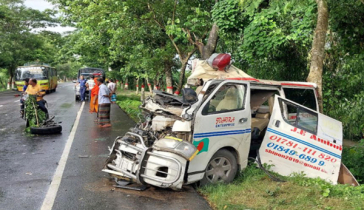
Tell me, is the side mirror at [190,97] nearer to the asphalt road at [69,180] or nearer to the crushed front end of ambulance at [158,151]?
the crushed front end of ambulance at [158,151]

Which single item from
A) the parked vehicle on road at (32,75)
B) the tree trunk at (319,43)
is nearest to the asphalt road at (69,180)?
the tree trunk at (319,43)

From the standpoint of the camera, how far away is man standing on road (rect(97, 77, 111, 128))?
1185 centimetres

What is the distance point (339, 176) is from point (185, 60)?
8.40m

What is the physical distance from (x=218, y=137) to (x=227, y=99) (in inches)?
26.5

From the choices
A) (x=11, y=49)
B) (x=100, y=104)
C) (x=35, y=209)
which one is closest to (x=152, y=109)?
(x=35, y=209)

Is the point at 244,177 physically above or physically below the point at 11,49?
below

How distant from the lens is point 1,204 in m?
4.95

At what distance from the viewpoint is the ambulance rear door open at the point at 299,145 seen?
6195 mm

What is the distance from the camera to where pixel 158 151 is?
5.31m

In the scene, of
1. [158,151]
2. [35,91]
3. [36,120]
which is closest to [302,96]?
[158,151]

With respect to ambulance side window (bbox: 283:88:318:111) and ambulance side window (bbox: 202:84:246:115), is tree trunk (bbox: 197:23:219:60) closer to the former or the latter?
ambulance side window (bbox: 283:88:318:111)

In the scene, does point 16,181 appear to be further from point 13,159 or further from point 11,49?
point 11,49

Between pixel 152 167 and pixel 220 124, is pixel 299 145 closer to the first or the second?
pixel 220 124

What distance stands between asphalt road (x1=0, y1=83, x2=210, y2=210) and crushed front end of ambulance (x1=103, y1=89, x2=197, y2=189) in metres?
0.29
